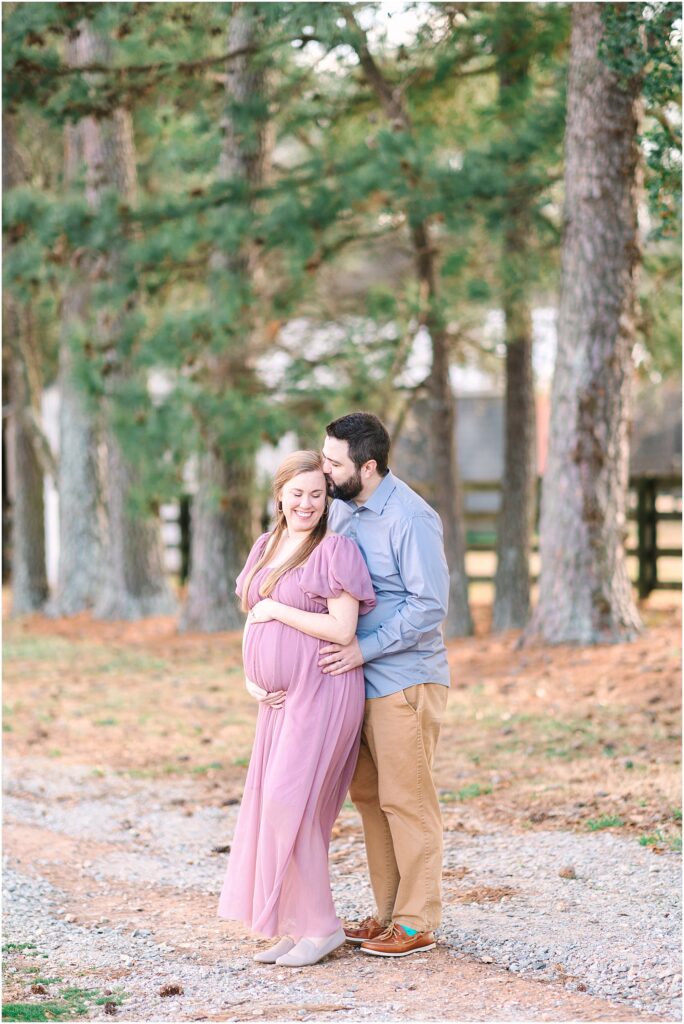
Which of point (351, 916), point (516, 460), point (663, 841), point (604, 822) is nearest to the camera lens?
point (351, 916)

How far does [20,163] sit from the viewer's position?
15.1 metres

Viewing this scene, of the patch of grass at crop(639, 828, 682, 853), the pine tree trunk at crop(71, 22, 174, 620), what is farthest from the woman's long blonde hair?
the pine tree trunk at crop(71, 22, 174, 620)

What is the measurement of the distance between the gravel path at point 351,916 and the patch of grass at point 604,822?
135 mm

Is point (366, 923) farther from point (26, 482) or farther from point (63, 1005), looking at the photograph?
point (26, 482)

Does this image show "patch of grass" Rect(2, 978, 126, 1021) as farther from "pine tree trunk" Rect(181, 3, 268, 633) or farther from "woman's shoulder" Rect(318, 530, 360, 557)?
"pine tree trunk" Rect(181, 3, 268, 633)

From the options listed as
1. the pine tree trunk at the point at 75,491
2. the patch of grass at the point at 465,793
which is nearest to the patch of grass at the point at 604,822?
the patch of grass at the point at 465,793

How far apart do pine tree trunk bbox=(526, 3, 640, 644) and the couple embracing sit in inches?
230

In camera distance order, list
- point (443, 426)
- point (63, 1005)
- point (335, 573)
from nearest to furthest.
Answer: point (63, 1005), point (335, 573), point (443, 426)

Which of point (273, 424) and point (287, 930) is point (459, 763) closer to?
point (287, 930)

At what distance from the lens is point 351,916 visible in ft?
15.7

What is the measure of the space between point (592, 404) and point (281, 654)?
6.30m

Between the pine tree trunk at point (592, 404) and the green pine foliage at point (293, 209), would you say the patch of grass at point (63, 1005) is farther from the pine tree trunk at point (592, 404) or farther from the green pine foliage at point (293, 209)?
the green pine foliage at point (293, 209)

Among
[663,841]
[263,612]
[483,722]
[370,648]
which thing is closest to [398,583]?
[370,648]

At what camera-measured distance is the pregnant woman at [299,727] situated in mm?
4082
